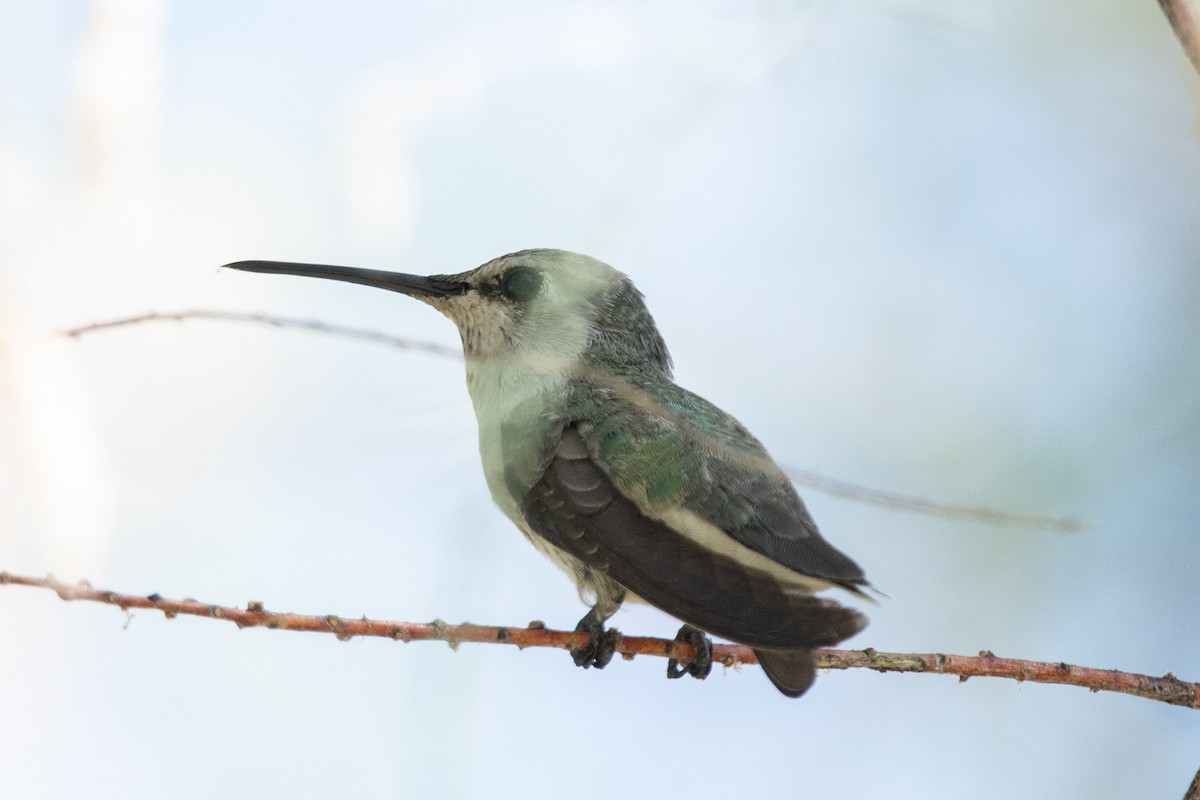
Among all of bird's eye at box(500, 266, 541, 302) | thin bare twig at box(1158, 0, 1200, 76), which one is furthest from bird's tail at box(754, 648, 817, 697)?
bird's eye at box(500, 266, 541, 302)

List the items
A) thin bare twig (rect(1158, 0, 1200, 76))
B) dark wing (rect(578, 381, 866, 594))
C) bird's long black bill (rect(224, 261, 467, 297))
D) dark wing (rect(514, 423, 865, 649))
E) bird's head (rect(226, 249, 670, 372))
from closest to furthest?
1. thin bare twig (rect(1158, 0, 1200, 76))
2. dark wing (rect(514, 423, 865, 649))
3. dark wing (rect(578, 381, 866, 594))
4. bird's long black bill (rect(224, 261, 467, 297))
5. bird's head (rect(226, 249, 670, 372))

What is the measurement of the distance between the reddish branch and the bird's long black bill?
2.93 feet

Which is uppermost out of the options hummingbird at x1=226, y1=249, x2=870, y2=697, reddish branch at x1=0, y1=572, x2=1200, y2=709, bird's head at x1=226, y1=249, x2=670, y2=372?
bird's head at x1=226, y1=249, x2=670, y2=372

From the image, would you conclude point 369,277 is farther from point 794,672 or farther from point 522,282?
point 794,672

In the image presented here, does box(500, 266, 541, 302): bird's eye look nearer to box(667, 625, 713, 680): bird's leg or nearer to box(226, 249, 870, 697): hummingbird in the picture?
box(226, 249, 870, 697): hummingbird

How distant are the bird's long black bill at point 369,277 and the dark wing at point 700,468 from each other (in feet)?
1.63

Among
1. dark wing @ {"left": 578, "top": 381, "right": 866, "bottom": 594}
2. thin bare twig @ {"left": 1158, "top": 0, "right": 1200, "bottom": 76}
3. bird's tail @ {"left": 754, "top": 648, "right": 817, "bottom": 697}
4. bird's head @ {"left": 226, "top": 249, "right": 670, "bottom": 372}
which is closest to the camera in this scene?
thin bare twig @ {"left": 1158, "top": 0, "right": 1200, "bottom": 76}

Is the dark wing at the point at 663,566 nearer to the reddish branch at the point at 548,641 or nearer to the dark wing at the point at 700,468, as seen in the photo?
the dark wing at the point at 700,468

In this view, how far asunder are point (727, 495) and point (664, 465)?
0.52 ft

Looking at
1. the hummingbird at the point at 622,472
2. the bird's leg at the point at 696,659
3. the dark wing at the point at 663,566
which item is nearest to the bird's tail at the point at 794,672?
the hummingbird at the point at 622,472

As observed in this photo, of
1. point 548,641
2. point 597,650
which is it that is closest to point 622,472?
point 597,650

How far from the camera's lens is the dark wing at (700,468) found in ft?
7.49

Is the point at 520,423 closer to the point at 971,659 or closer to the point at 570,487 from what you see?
the point at 570,487

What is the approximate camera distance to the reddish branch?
1618 millimetres
